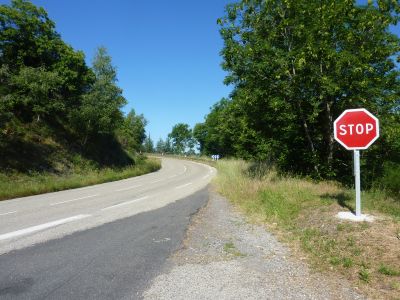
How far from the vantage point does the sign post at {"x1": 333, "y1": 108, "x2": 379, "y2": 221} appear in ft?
23.4

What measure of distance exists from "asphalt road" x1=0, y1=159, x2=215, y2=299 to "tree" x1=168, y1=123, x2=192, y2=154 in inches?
4711

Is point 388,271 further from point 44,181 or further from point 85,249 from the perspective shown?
point 44,181

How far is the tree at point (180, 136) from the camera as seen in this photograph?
13075 centimetres

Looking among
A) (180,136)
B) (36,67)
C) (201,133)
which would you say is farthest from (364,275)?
(180,136)

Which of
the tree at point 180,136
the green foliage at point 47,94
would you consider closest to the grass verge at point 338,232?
the green foliage at point 47,94

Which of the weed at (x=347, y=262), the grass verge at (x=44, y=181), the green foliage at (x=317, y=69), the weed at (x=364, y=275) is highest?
the green foliage at (x=317, y=69)

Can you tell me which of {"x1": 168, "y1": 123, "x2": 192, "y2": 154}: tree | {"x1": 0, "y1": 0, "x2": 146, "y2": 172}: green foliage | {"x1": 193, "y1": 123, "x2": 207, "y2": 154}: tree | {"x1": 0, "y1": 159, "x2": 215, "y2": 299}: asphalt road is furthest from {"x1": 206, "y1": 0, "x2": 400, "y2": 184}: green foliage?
{"x1": 168, "y1": 123, "x2": 192, "y2": 154}: tree

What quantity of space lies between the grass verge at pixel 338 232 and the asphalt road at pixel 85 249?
7.15 feet

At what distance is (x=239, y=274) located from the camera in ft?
16.1

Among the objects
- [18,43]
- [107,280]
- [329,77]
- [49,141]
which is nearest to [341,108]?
[329,77]

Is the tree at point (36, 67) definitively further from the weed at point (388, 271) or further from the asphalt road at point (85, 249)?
the weed at point (388, 271)

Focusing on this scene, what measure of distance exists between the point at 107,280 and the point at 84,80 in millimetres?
29327

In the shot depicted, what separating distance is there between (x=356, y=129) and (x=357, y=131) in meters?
0.05

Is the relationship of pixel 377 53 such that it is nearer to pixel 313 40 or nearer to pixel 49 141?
pixel 313 40
